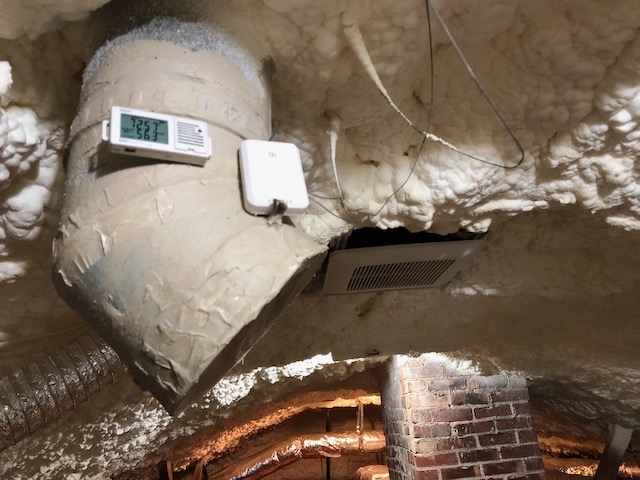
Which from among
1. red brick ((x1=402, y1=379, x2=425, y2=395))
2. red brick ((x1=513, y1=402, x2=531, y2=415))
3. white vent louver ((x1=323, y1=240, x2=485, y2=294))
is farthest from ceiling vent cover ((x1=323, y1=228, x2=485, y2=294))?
red brick ((x1=513, y1=402, x2=531, y2=415))

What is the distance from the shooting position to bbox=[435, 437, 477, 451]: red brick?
1717mm

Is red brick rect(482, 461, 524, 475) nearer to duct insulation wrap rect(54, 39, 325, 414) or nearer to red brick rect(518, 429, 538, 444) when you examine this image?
red brick rect(518, 429, 538, 444)

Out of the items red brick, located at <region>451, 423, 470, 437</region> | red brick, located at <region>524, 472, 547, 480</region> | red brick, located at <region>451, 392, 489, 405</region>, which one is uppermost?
red brick, located at <region>451, 392, 489, 405</region>

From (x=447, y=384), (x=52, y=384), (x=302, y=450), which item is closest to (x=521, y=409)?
(x=447, y=384)

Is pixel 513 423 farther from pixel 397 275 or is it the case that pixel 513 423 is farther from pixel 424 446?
pixel 397 275

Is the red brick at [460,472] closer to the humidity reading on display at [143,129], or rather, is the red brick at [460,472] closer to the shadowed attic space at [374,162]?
the shadowed attic space at [374,162]

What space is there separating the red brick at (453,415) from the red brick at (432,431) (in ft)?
0.08

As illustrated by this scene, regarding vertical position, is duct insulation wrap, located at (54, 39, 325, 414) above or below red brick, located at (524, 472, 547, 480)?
above

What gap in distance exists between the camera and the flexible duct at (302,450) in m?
2.81

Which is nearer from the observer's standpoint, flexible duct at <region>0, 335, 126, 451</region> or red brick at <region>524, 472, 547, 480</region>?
flexible duct at <region>0, 335, 126, 451</region>

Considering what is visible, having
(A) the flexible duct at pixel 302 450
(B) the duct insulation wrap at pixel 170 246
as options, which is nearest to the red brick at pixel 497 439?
(A) the flexible duct at pixel 302 450

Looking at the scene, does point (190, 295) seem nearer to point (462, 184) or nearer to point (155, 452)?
point (462, 184)

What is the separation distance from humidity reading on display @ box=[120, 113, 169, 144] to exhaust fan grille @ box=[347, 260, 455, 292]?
79 cm

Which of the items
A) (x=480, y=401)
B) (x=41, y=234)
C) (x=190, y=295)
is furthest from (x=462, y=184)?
(x=480, y=401)
